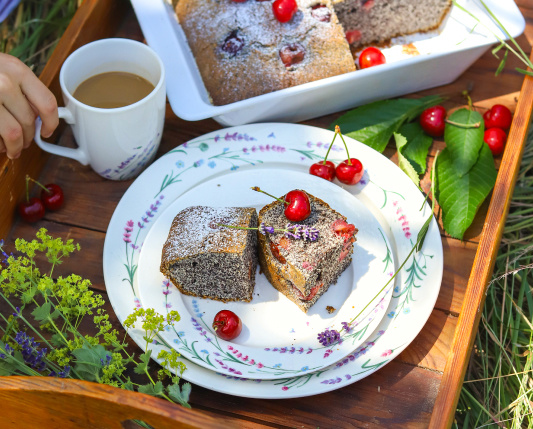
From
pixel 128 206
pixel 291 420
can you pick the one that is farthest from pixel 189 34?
pixel 291 420

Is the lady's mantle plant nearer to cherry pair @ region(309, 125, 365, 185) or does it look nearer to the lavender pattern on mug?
the lavender pattern on mug

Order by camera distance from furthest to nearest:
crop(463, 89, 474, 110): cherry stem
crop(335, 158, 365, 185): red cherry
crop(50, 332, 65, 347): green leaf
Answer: crop(463, 89, 474, 110): cherry stem < crop(335, 158, 365, 185): red cherry < crop(50, 332, 65, 347): green leaf

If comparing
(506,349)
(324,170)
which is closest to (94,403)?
(324,170)

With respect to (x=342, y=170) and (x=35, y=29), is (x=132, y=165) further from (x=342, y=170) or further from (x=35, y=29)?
(x=35, y=29)

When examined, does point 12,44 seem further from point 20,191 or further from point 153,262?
point 153,262

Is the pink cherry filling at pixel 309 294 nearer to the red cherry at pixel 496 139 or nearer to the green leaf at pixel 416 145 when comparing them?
the green leaf at pixel 416 145

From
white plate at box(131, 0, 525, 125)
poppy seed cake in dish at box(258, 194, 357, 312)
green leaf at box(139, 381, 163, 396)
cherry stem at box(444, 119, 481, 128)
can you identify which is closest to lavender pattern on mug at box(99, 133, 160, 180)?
white plate at box(131, 0, 525, 125)

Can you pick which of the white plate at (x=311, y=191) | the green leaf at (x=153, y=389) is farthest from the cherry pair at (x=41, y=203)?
the green leaf at (x=153, y=389)

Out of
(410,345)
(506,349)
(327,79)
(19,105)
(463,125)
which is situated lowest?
(506,349)
